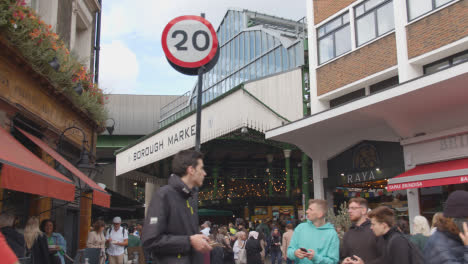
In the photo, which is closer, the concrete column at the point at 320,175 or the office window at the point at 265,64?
the concrete column at the point at 320,175

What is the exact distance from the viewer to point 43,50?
30.7 ft

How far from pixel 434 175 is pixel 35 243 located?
10.5m

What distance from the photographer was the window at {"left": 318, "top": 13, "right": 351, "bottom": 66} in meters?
17.9

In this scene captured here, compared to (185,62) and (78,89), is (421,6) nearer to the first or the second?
(78,89)

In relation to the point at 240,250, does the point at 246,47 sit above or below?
above

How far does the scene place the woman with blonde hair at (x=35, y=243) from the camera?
7.85 m

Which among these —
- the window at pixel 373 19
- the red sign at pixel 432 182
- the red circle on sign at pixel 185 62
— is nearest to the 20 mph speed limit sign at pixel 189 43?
the red circle on sign at pixel 185 62

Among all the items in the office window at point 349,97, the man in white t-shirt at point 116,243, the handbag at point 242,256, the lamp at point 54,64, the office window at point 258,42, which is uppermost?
the office window at point 258,42

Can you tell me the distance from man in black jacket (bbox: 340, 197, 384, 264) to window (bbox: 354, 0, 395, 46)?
1167 cm

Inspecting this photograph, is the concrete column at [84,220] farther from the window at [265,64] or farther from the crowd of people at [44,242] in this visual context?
the window at [265,64]

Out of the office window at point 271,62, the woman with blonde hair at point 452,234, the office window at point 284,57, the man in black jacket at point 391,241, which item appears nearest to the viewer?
the woman with blonde hair at point 452,234

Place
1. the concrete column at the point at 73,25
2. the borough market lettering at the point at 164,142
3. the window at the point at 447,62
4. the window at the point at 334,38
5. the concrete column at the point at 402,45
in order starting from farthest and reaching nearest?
the borough market lettering at the point at 164,142 < the window at the point at 334,38 < the concrete column at the point at 402,45 < the concrete column at the point at 73,25 < the window at the point at 447,62

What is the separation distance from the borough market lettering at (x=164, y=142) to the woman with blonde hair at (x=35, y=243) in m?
11.5

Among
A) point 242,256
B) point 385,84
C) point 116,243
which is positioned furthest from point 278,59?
point 116,243
